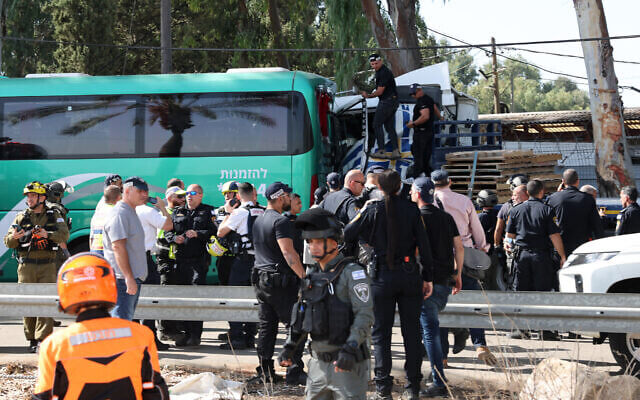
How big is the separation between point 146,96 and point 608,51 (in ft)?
29.6

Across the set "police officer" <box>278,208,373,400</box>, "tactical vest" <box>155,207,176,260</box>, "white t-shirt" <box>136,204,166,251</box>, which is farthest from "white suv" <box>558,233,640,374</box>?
"tactical vest" <box>155,207,176,260</box>

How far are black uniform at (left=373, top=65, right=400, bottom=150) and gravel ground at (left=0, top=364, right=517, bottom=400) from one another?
21.7 feet

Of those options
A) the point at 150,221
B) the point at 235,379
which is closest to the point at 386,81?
the point at 150,221

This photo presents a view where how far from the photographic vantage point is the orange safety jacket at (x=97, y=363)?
10.4 ft

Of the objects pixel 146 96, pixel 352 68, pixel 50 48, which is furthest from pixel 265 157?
pixel 50 48

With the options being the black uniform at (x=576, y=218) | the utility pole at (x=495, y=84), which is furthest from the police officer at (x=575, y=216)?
the utility pole at (x=495, y=84)

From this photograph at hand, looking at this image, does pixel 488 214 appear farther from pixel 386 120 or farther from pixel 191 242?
pixel 191 242

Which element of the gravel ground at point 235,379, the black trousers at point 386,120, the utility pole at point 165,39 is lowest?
the gravel ground at point 235,379

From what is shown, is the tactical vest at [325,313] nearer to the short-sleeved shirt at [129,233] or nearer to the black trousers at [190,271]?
the short-sleeved shirt at [129,233]

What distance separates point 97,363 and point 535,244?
6.46m

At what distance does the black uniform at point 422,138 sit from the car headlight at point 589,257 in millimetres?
5700

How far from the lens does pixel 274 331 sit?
7.11 m

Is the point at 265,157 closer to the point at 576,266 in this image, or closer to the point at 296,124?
the point at 296,124

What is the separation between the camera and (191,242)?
30.1 ft
